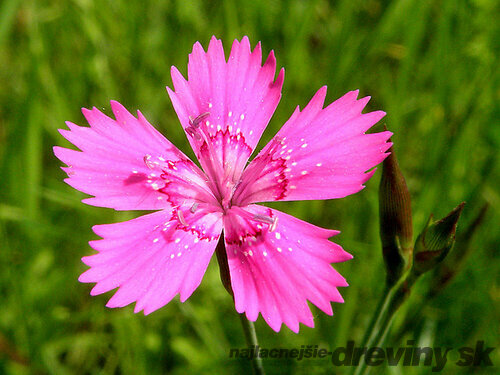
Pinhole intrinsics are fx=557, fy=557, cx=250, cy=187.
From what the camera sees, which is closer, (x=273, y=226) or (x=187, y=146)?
(x=273, y=226)

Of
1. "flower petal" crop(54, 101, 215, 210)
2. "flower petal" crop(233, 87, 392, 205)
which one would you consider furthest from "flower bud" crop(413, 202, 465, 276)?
"flower petal" crop(54, 101, 215, 210)

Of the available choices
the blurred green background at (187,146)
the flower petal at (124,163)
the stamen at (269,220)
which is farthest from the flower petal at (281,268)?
the blurred green background at (187,146)

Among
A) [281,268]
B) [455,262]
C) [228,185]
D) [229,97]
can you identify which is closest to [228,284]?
[281,268]

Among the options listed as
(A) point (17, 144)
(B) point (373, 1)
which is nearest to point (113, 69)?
(A) point (17, 144)

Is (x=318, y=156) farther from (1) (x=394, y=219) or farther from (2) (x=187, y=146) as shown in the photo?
(2) (x=187, y=146)

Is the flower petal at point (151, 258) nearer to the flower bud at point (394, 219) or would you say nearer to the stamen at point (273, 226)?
the stamen at point (273, 226)
